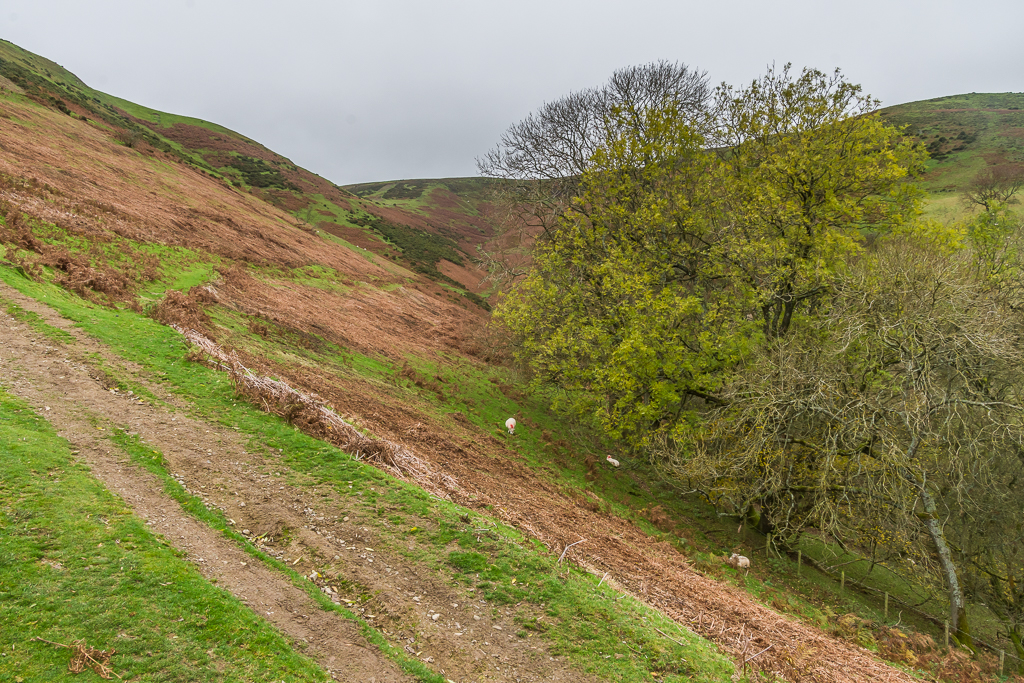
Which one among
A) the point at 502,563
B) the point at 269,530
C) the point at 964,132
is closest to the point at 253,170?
the point at 269,530

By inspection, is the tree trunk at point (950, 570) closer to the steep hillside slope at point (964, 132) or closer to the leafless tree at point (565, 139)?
the leafless tree at point (565, 139)

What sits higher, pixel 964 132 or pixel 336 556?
pixel 964 132

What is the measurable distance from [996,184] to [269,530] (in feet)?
238

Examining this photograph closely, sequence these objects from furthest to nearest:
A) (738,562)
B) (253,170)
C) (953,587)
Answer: (253,170)
(738,562)
(953,587)

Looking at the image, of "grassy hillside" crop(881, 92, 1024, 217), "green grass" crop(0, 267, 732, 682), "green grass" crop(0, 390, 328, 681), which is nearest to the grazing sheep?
"green grass" crop(0, 267, 732, 682)

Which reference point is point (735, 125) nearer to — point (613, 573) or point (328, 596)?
point (613, 573)

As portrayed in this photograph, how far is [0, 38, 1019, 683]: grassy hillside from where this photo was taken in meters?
6.39

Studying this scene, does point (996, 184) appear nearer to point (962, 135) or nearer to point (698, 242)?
point (962, 135)

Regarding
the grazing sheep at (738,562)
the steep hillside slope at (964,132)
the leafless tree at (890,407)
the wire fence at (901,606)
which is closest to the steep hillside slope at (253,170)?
the leafless tree at (890,407)

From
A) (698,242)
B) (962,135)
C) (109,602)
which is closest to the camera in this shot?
(109,602)

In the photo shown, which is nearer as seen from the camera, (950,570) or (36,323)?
(950,570)

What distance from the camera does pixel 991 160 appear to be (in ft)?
222

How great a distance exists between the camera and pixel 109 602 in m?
5.99

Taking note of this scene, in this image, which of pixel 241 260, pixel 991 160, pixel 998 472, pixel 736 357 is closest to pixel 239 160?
pixel 241 260
